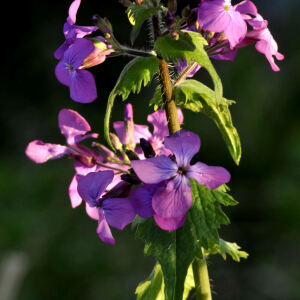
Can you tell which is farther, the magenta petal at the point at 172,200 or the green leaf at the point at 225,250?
the green leaf at the point at 225,250

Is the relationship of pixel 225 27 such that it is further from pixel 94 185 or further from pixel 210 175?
pixel 94 185

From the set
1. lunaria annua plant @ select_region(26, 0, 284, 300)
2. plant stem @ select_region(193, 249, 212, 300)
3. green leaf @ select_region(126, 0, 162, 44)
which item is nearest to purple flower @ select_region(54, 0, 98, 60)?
lunaria annua plant @ select_region(26, 0, 284, 300)

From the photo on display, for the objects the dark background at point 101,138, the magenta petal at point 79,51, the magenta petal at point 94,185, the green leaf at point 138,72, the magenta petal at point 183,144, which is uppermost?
the magenta petal at point 79,51

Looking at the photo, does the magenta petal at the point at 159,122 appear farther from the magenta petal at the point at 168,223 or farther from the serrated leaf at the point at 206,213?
the magenta petal at the point at 168,223

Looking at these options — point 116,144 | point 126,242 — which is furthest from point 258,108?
point 116,144

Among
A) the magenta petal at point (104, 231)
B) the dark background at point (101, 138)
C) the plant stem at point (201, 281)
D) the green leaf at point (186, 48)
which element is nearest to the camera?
the green leaf at point (186, 48)

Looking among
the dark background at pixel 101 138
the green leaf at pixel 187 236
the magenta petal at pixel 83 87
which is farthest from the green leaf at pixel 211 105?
the dark background at pixel 101 138

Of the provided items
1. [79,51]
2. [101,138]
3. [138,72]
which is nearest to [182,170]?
[138,72]
